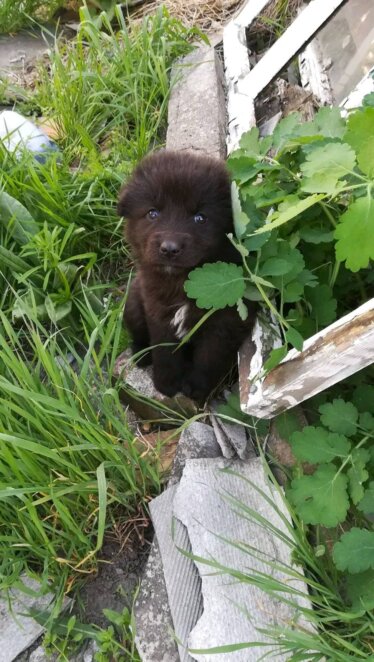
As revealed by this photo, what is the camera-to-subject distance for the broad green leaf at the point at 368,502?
164 cm

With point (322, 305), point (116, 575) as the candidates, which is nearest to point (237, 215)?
point (322, 305)

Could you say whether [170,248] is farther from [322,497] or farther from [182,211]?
[322,497]

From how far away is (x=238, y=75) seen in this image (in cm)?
298

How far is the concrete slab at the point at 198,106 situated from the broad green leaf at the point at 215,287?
136 centimetres

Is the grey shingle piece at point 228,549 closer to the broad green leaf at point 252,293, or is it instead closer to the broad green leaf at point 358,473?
the broad green leaf at point 358,473

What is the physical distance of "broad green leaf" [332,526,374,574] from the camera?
156 centimetres

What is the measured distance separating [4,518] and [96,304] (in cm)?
102

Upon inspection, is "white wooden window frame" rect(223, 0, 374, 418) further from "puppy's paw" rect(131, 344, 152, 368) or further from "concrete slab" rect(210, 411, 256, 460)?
"puppy's paw" rect(131, 344, 152, 368)

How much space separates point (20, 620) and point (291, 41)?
2.44 metres

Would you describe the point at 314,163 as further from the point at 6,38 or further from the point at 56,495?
the point at 6,38

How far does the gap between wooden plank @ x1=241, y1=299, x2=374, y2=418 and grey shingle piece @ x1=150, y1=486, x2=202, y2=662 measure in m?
0.43

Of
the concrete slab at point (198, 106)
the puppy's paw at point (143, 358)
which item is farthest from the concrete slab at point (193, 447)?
the concrete slab at point (198, 106)

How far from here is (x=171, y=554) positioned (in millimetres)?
1956

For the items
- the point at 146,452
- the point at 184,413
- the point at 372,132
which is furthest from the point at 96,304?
the point at 372,132
